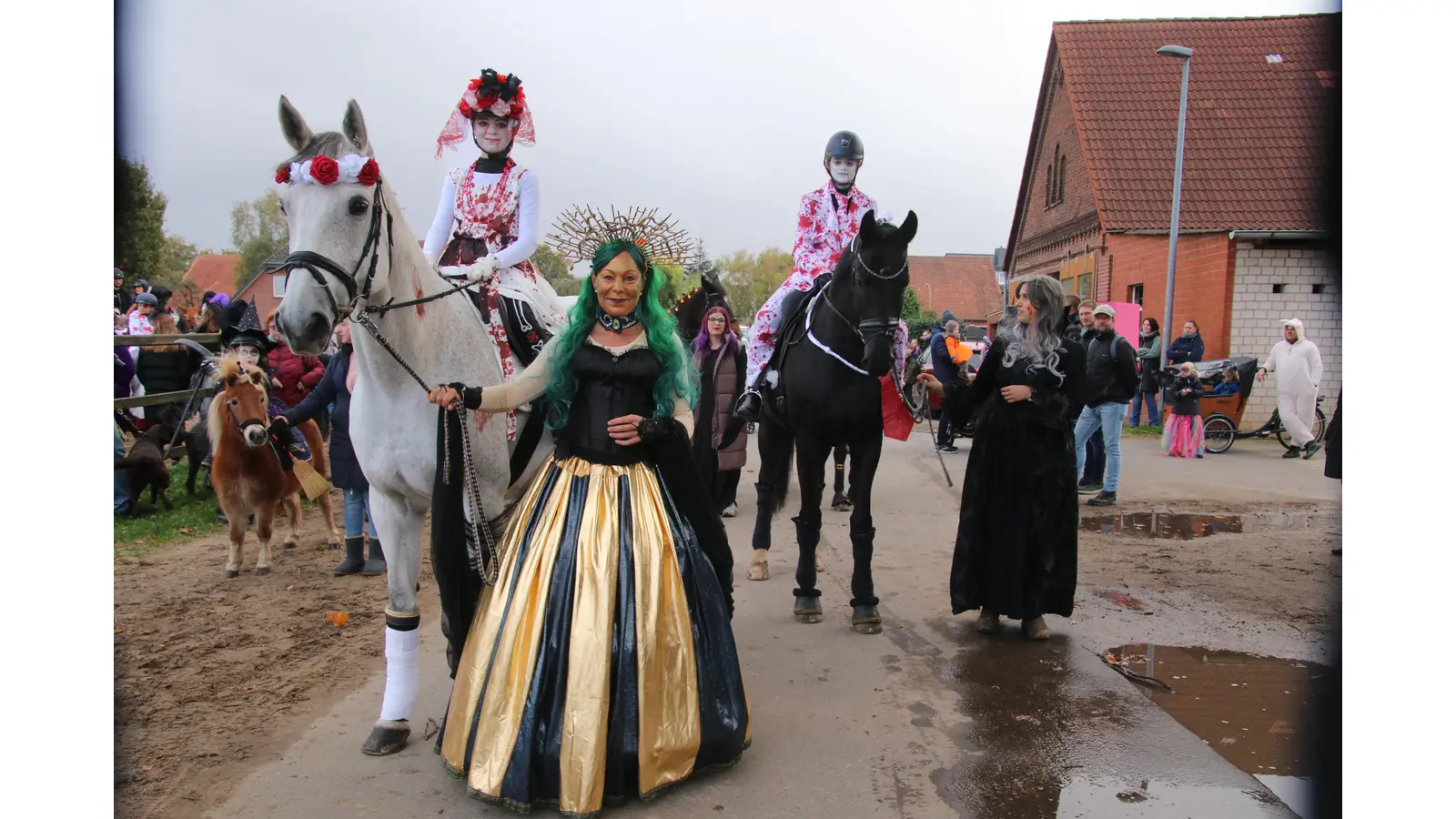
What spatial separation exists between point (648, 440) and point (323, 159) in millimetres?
1447

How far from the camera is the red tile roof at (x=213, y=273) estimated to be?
23881 mm

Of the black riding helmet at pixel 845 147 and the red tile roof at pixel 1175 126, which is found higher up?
the red tile roof at pixel 1175 126

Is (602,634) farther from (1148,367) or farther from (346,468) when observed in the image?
(1148,367)

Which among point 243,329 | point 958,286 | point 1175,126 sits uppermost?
point 958,286

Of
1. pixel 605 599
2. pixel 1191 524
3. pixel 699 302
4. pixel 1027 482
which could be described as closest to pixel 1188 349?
pixel 1191 524

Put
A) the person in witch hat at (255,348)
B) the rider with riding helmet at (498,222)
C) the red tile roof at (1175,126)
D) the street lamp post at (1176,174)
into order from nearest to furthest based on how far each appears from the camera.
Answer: the rider with riding helmet at (498,222) → the person in witch hat at (255,348) → the red tile roof at (1175,126) → the street lamp post at (1176,174)

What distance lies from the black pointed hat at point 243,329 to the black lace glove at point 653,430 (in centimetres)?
509

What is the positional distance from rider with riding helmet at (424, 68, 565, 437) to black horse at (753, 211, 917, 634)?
165cm

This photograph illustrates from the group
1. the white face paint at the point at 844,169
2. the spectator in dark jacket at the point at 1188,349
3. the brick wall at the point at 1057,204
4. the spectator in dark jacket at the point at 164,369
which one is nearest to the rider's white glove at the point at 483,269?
the white face paint at the point at 844,169

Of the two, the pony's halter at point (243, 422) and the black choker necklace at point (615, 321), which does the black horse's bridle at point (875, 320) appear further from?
the pony's halter at point (243, 422)

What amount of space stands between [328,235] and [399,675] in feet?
5.89

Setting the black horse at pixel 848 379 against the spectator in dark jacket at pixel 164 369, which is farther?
the spectator in dark jacket at pixel 164 369

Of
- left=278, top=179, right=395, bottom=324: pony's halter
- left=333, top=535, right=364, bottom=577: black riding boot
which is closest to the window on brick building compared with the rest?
left=333, top=535, right=364, bottom=577: black riding boot

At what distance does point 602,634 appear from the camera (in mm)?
3045
